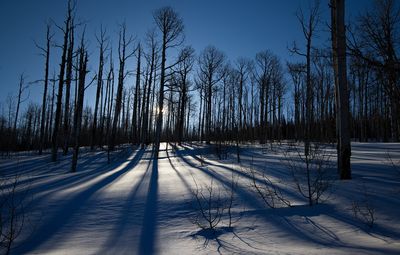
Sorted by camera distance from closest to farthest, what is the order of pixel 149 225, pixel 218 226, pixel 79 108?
pixel 218 226 → pixel 149 225 → pixel 79 108

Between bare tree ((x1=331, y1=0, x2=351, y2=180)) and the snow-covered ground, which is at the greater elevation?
bare tree ((x1=331, y1=0, x2=351, y2=180))

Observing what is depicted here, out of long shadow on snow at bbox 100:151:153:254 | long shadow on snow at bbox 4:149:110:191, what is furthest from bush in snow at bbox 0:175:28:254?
long shadow on snow at bbox 4:149:110:191

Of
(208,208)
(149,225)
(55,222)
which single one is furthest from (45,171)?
(208,208)

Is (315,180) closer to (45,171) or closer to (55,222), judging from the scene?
(55,222)

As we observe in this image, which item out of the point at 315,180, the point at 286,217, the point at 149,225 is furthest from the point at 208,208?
the point at 315,180

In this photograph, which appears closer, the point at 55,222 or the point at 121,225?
the point at 121,225

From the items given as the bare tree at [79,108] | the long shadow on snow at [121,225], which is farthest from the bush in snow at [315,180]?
the bare tree at [79,108]

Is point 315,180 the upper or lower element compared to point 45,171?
upper

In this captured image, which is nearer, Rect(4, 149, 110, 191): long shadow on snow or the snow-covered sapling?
the snow-covered sapling

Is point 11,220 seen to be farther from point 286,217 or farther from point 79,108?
point 79,108

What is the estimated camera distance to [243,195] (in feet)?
16.8

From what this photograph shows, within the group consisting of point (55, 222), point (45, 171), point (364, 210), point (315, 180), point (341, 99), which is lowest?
point (45, 171)

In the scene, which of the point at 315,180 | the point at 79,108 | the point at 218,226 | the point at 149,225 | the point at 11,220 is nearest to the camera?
the point at 11,220

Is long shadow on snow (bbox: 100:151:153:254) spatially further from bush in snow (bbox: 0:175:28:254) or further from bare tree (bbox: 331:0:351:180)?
bare tree (bbox: 331:0:351:180)
